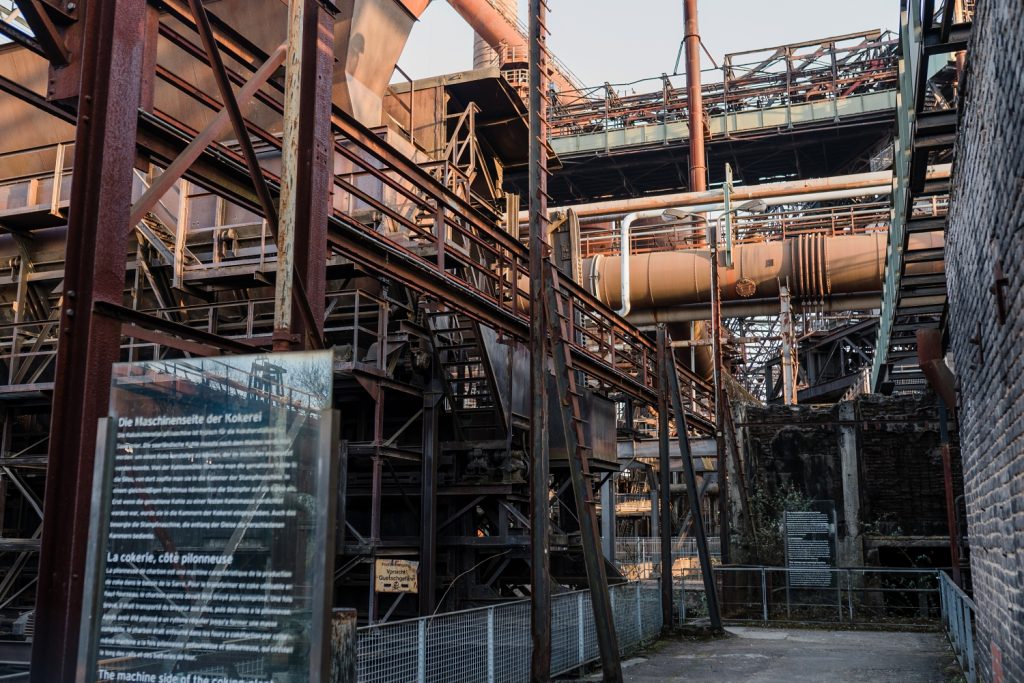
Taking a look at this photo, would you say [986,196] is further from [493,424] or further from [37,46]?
[493,424]

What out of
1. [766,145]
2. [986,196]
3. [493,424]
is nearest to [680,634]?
[493,424]

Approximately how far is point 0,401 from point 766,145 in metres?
32.5

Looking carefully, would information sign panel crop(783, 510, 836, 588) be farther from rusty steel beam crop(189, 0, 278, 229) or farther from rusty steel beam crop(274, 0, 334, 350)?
rusty steel beam crop(189, 0, 278, 229)

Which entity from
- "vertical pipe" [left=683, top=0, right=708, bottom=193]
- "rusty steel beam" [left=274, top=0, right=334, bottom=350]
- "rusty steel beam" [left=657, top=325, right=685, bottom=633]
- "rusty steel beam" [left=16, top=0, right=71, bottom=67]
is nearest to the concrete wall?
"rusty steel beam" [left=274, top=0, right=334, bottom=350]

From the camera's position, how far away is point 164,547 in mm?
3979

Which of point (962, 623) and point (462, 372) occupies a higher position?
point (462, 372)

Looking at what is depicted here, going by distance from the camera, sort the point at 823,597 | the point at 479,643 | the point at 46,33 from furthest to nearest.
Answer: the point at 823,597 → the point at 479,643 → the point at 46,33

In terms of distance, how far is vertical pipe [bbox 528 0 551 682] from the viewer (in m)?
9.59

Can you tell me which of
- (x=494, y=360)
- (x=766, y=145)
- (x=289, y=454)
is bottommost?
(x=289, y=454)

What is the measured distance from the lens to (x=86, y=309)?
4785 millimetres

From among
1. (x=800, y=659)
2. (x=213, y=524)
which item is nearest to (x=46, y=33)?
(x=213, y=524)

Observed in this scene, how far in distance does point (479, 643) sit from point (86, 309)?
229 inches

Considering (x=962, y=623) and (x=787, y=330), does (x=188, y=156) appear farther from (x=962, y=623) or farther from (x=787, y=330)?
(x=787, y=330)

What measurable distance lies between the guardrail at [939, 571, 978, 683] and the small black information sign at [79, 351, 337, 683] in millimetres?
7305
